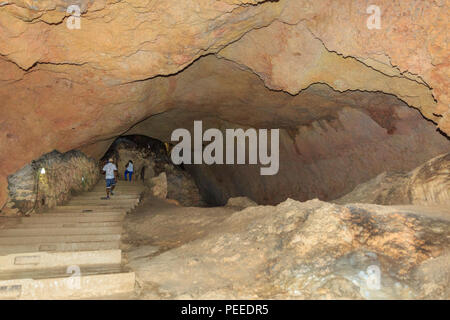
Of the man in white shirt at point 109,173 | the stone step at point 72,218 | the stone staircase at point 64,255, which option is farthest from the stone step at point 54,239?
the man in white shirt at point 109,173

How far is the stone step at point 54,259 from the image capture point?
4797mm

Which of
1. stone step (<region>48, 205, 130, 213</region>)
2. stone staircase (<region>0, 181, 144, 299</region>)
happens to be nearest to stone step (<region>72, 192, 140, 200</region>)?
stone staircase (<region>0, 181, 144, 299</region>)

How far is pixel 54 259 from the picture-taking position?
498cm

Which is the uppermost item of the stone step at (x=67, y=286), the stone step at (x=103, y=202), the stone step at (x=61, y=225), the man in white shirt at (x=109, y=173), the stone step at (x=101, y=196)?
the man in white shirt at (x=109, y=173)

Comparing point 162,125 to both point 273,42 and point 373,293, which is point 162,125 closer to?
point 273,42

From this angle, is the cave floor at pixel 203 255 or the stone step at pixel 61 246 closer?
the cave floor at pixel 203 255

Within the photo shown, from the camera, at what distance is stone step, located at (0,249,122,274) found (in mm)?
4797

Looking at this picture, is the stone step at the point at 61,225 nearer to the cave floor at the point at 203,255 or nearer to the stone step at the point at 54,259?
the cave floor at the point at 203,255

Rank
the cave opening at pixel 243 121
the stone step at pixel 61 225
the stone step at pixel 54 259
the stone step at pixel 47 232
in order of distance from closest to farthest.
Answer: the cave opening at pixel 243 121, the stone step at pixel 54 259, the stone step at pixel 47 232, the stone step at pixel 61 225

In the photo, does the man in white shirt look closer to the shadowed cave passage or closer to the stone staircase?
the stone staircase

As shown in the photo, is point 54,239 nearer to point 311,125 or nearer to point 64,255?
point 64,255

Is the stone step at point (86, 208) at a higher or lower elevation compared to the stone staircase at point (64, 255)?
higher

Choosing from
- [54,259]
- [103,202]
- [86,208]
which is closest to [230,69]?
[103,202]
